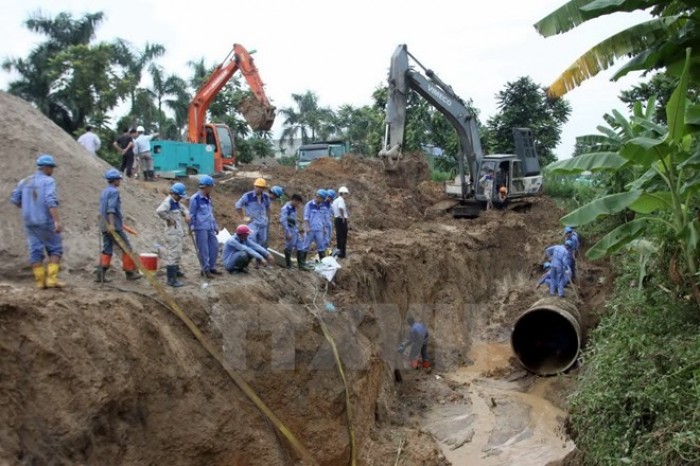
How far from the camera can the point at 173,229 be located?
9.95 m

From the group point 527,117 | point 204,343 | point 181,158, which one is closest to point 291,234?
point 204,343

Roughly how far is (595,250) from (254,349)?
4.84m

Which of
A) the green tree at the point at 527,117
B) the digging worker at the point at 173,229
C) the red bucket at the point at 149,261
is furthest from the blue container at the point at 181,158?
the green tree at the point at 527,117

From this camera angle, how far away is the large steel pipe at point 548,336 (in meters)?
15.9

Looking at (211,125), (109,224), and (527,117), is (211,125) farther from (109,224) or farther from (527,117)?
(527,117)

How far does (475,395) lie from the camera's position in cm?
1525

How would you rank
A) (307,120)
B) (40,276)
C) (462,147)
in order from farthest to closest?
(307,120) → (462,147) → (40,276)

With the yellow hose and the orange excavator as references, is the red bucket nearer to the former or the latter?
the yellow hose

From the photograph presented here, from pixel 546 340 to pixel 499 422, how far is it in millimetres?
4071

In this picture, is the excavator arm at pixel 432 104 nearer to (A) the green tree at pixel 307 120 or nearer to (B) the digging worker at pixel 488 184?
(B) the digging worker at pixel 488 184

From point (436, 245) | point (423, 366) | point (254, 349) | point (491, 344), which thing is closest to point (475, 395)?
point (423, 366)

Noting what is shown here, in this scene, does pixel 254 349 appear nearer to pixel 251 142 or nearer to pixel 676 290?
pixel 676 290

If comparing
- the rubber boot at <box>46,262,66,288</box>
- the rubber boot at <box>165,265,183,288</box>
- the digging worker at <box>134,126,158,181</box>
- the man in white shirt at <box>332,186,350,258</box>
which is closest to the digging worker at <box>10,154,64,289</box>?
the rubber boot at <box>46,262,66,288</box>

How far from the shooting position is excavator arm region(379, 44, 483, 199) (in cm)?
2166
